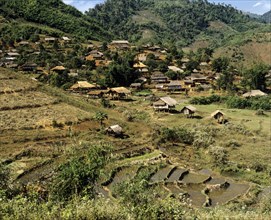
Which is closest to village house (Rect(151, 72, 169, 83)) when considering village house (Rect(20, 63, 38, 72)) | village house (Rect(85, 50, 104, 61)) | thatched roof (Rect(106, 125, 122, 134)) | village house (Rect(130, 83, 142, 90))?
village house (Rect(130, 83, 142, 90))

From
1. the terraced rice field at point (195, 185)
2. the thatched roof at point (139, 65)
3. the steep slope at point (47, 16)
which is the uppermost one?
the steep slope at point (47, 16)

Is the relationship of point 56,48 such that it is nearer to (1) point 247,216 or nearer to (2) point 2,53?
Result: (2) point 2,53

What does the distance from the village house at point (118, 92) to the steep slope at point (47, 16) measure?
56.2 meters

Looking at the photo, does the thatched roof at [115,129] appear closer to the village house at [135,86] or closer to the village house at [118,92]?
the village house at [118,92]

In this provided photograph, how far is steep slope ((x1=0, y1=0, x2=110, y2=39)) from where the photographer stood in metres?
117

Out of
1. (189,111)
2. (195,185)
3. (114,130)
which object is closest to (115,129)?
(114,130)

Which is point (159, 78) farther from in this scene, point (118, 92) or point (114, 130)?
point (114, 130)

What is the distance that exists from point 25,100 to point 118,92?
63.7ft

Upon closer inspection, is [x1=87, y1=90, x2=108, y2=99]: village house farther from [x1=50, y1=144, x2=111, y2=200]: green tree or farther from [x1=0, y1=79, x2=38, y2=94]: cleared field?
[x1=50, y1=144, x2=111, y2=200]: green tree

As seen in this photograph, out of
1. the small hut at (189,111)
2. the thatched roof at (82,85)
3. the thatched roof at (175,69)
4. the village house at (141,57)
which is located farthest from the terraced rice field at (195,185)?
the village house at (141,57)

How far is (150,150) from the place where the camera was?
38.7 metres

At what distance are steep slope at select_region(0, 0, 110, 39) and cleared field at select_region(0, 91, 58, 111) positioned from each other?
69909mm

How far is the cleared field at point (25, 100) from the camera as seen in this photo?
43487 mm

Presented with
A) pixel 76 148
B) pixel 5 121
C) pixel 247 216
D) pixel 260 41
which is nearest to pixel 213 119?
pixel 76 148
